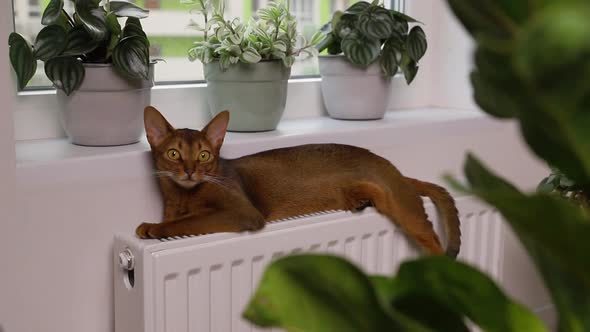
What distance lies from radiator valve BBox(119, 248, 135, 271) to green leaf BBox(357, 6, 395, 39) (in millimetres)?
705

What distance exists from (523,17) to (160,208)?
1.08 m

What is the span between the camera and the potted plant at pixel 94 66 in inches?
46.4

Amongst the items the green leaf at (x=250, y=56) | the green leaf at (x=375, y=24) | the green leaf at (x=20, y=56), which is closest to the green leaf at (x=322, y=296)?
the green leaf at (x=20, y=56)

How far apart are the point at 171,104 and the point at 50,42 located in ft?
1.24

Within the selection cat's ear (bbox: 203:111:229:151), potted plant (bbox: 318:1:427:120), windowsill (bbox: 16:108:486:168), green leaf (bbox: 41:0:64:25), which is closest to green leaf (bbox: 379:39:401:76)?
potted plant (bbox: 318:1:427:120)

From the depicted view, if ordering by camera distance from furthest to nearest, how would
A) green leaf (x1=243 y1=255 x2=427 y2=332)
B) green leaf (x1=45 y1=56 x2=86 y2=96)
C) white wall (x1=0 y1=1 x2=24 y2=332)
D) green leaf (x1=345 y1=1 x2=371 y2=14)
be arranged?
green leaf (x1=345 y1=1 x2=371 y2=14)
green leaf (x1=45 y1=56 x2=86 y2=96)
white wall (x1=0 y1=1 x2=24 y2=332)
green leaf (x1=243 y1=255 x2=427 y2=332)

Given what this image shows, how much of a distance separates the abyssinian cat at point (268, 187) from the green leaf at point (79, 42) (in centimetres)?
14

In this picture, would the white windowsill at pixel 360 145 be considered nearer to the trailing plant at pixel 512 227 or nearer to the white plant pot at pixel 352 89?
the white plant pot at pixel 352 89

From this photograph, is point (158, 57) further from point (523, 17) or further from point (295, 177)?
point (523, 17)

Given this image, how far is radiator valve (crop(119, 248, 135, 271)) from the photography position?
1157 millimetres

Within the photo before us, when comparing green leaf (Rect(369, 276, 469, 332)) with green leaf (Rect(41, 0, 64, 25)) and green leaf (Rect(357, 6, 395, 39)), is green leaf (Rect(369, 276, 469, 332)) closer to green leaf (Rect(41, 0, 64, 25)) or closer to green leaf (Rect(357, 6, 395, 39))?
green leaf (Rect(41, 0, 64, 25))

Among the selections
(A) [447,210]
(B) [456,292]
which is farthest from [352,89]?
(B) [456,292]

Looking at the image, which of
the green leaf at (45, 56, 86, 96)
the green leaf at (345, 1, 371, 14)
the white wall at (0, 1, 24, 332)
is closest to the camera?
the white wall at (0, 1, 24, 332)

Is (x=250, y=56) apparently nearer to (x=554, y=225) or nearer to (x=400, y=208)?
(x=400, y=208)
